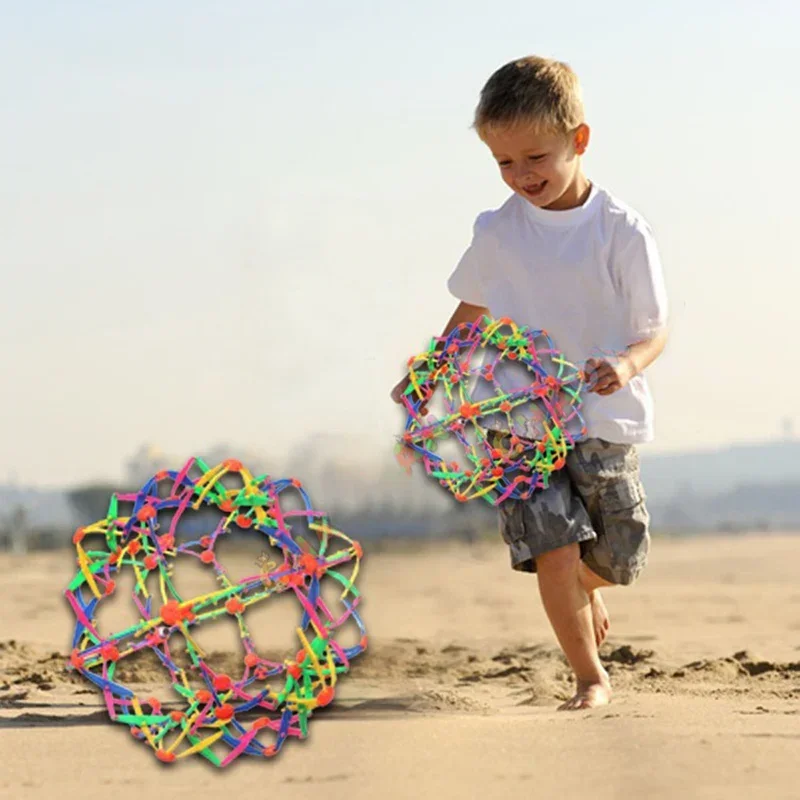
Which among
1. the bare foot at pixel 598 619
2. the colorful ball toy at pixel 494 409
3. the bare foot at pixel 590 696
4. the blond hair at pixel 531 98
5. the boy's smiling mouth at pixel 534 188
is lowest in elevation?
the bare foot at pixel 590 696

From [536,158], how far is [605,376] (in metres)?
→ 0.60

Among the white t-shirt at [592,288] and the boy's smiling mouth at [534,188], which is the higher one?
the boy's smiling mouth at [534,188]

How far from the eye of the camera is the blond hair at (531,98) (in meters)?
3.60

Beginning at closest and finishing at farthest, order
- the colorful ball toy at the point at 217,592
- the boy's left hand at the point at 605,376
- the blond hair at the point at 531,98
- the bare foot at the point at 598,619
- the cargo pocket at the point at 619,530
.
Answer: the colorful ball toy at the point at 217,592 → the boy's left hand at the point at 605,376 → the blond hair at the point at 531,98 → the cargo pocket at the point at 619,530 → the bare foot at the point at 598,619

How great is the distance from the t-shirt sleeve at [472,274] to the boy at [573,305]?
11mm

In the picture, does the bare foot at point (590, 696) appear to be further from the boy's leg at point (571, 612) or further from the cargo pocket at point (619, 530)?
the cargo pocket at point (619, 530)

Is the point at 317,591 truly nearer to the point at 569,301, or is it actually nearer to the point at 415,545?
the point at 569,301

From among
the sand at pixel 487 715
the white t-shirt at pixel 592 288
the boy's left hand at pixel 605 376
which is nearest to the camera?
the sand at pixel 487 715

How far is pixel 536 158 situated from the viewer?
3.66m

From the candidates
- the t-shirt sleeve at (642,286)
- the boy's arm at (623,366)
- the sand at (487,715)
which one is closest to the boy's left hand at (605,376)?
the boy's arm at (623,366)

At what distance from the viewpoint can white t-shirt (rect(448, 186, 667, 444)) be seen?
3721mm

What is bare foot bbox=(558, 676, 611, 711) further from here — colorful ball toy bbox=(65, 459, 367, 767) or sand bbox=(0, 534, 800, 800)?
colorful ball toy bbox=(65, 459, 367, 767)

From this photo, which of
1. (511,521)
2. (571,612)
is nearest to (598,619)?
(571,612)

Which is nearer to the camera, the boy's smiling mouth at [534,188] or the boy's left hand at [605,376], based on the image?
the boy's left hand at [605,376]
